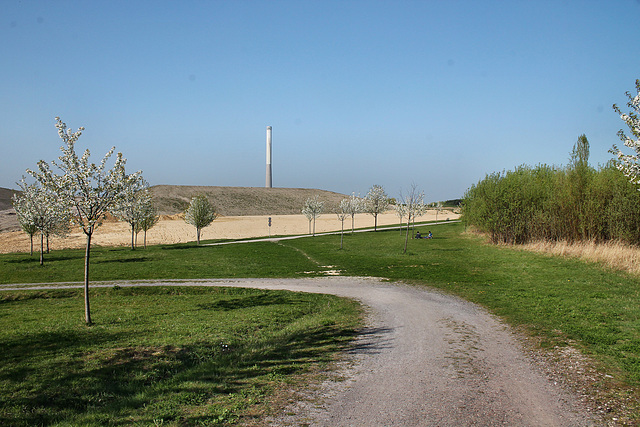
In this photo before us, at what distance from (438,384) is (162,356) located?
620cm

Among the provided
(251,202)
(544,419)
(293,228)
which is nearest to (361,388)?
(544,419)

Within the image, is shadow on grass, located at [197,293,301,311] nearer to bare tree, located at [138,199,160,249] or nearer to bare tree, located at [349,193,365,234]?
bare tree, located at [138,199,160,249]

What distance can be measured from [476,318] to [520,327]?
56.2 inches

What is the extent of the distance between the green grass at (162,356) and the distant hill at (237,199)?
111m

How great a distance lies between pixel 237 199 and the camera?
14150 centimetres

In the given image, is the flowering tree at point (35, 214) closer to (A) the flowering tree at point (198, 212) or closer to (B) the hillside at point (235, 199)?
(A) the flowering tree at point (198, 212)

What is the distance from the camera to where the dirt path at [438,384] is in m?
6.31

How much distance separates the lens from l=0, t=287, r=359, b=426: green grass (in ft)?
22.4

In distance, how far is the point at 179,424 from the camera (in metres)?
6.12

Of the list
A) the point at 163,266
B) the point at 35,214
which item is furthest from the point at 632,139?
the point at 35,214

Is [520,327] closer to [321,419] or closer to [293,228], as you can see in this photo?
[321,419]

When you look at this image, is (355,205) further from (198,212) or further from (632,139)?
(632,139)

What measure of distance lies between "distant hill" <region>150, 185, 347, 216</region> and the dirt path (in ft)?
386

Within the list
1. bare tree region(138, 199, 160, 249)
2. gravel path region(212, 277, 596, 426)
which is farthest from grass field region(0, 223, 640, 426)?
bare tree region(138, 199, 160, 249)
